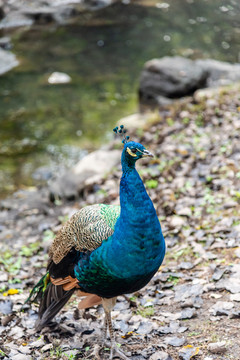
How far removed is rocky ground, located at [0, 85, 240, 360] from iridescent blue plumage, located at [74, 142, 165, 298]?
2.25 ft

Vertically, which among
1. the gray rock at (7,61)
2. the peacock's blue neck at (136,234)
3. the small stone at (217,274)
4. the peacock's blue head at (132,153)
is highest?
the peacock's blue head at (132,153)

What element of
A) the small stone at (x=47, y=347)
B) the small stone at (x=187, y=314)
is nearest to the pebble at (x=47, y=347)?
the small stone at (x=47, y=347)

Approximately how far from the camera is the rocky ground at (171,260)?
12.1 feet

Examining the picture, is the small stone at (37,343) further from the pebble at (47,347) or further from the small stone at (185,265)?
Result: the small stone at (185,265)

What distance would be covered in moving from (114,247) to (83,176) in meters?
4.38

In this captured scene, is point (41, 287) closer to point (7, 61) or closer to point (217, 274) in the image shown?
point (217, 274)

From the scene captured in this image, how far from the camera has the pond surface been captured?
9586 millimetres

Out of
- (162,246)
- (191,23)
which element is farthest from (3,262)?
(191,23)

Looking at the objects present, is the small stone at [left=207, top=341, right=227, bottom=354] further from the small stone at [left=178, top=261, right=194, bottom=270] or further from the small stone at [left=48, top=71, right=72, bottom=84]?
the small stone at [left=48, top=71, right=72, bottom=84]

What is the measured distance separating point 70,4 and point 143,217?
1858 centimetres

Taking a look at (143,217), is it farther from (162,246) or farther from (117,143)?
(117,143)

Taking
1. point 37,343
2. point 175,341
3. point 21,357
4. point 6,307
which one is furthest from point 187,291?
point 6,307

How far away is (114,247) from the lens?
3211 mm

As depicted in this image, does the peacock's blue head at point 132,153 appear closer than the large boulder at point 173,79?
Yes
